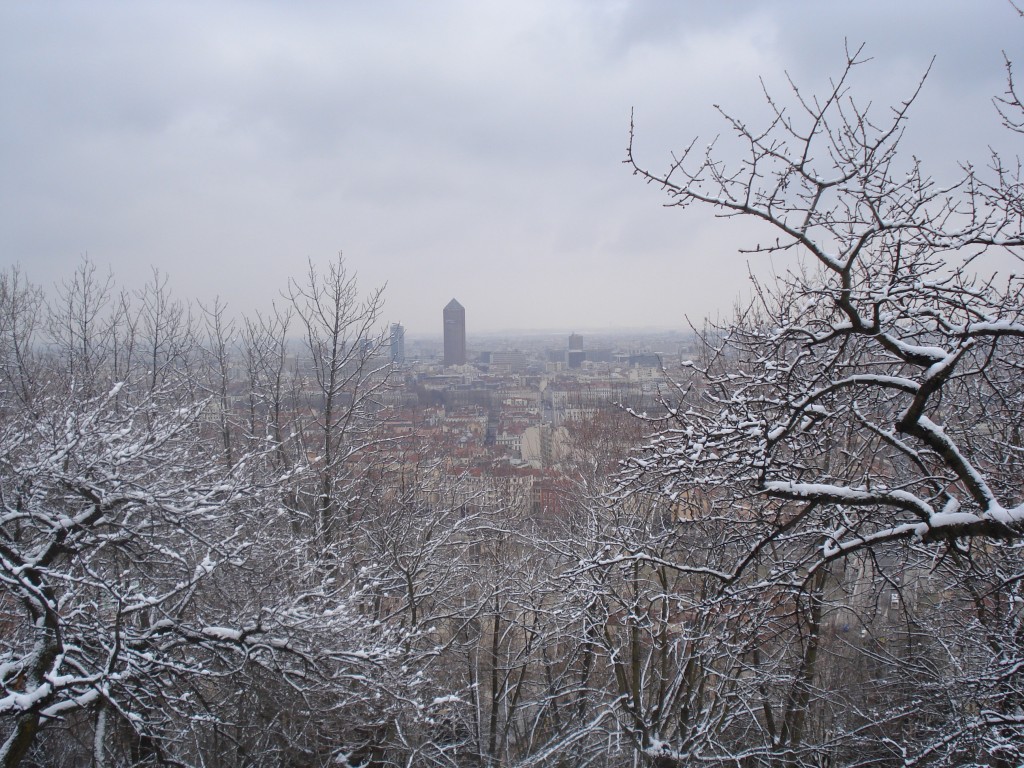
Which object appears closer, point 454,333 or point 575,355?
point 454,333

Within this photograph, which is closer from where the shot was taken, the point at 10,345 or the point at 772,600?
the point at 772,600

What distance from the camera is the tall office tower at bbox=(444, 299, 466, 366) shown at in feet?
131

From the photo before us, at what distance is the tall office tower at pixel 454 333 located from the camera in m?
40.0

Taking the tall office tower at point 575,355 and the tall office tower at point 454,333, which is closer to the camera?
the tall office tower at point 454,333

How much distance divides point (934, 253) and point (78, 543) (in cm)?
737

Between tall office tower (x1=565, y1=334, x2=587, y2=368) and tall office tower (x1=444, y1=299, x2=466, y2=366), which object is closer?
tall office tower (x1=444, y1=299, x2=466, y2=366)

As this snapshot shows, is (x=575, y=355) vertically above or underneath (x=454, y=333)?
underneath

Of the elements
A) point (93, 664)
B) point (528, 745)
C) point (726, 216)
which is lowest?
point (528, 745)

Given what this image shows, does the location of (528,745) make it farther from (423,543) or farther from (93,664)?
(93,664)

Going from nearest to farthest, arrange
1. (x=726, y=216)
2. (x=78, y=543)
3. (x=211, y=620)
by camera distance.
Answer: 1. (x=726, y=216)
2. (x=78, y=543)
3. (x=211, y=620)

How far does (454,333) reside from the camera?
4091 centimetres

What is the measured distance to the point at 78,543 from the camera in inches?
227

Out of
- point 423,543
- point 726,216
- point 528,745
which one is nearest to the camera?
point 726,216

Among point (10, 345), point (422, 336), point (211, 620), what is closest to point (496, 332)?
point (422, 336)
